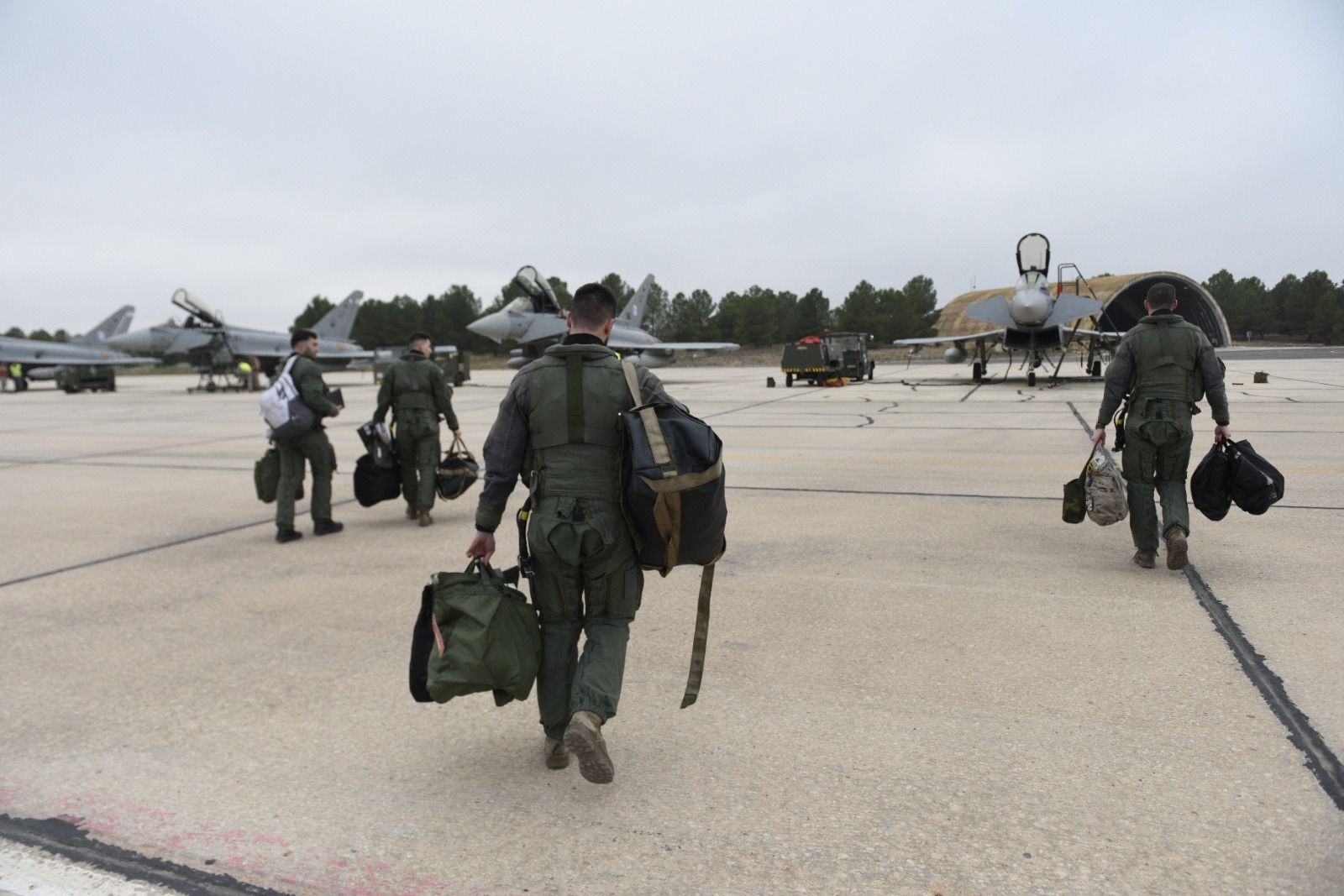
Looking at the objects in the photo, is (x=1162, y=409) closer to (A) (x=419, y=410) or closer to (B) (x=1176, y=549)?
(B) (x=1176, y=549)

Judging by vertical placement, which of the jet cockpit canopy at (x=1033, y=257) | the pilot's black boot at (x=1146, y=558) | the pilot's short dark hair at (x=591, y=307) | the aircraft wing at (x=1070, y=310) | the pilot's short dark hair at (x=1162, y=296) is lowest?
the pilot's black boot at (x=1146, y=558)

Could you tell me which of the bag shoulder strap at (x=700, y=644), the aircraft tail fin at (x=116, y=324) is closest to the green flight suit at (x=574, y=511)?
the bag shoulder strap at (x=700, y=644)

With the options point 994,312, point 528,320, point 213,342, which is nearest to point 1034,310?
point 994,312

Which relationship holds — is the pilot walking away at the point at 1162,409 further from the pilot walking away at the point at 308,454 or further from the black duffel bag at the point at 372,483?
the pilot walking away at the point at 308,454

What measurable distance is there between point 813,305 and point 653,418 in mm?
103818

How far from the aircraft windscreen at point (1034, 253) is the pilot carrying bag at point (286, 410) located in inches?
819

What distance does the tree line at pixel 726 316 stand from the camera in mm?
99812

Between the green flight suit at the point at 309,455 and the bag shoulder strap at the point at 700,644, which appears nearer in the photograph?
the bag shoulder strap at the point at 700,644

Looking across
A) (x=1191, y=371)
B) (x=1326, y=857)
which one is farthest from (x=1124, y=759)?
(x=1191, y=371)

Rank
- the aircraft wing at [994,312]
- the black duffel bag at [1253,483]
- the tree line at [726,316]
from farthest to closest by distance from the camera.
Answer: the tree line at [726,316]
the aircraft wing at [994,312]
the black duffel bag at [1253,483]

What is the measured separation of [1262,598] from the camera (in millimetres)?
4531

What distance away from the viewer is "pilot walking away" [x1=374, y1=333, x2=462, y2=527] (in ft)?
22.9

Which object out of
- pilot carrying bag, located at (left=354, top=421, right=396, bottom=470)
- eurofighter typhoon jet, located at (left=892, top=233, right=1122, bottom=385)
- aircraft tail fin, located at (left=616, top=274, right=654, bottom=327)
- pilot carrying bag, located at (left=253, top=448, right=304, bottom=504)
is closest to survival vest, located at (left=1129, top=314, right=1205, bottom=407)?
pilot carrying bag, located at (left=354, top=421, right=396, bottom=470)

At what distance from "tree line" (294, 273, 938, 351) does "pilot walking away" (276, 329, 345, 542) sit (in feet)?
301
